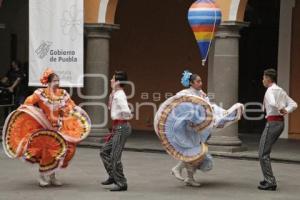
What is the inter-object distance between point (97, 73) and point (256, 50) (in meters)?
5.02

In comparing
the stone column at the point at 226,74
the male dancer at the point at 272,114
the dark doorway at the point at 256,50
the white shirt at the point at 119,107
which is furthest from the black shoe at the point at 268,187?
the dark doorway at the point at 256,50

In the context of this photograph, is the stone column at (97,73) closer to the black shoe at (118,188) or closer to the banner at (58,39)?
the banner at (58,39)

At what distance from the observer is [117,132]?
405 inches

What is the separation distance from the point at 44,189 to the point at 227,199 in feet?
8.93

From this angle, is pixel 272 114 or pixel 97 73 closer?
pixel 272 114

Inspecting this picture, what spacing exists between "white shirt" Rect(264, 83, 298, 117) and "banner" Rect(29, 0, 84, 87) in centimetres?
689

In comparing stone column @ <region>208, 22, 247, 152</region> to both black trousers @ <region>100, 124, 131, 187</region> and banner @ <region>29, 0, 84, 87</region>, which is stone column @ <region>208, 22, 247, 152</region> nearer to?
banner @ <region>29, 0, 84, 87</region>

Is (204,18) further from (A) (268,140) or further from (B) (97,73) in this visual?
(A) (268,140)

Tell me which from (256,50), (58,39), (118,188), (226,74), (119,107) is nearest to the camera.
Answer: (119,107)

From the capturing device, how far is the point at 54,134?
1059cm

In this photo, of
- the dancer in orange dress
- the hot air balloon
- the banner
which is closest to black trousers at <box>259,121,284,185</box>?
the dancer in orange dress

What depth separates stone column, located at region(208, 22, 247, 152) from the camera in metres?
15.2

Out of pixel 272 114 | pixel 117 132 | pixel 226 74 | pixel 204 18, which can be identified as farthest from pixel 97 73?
pixel 272 114

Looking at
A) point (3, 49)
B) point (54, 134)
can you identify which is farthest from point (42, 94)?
point (3, 49)
